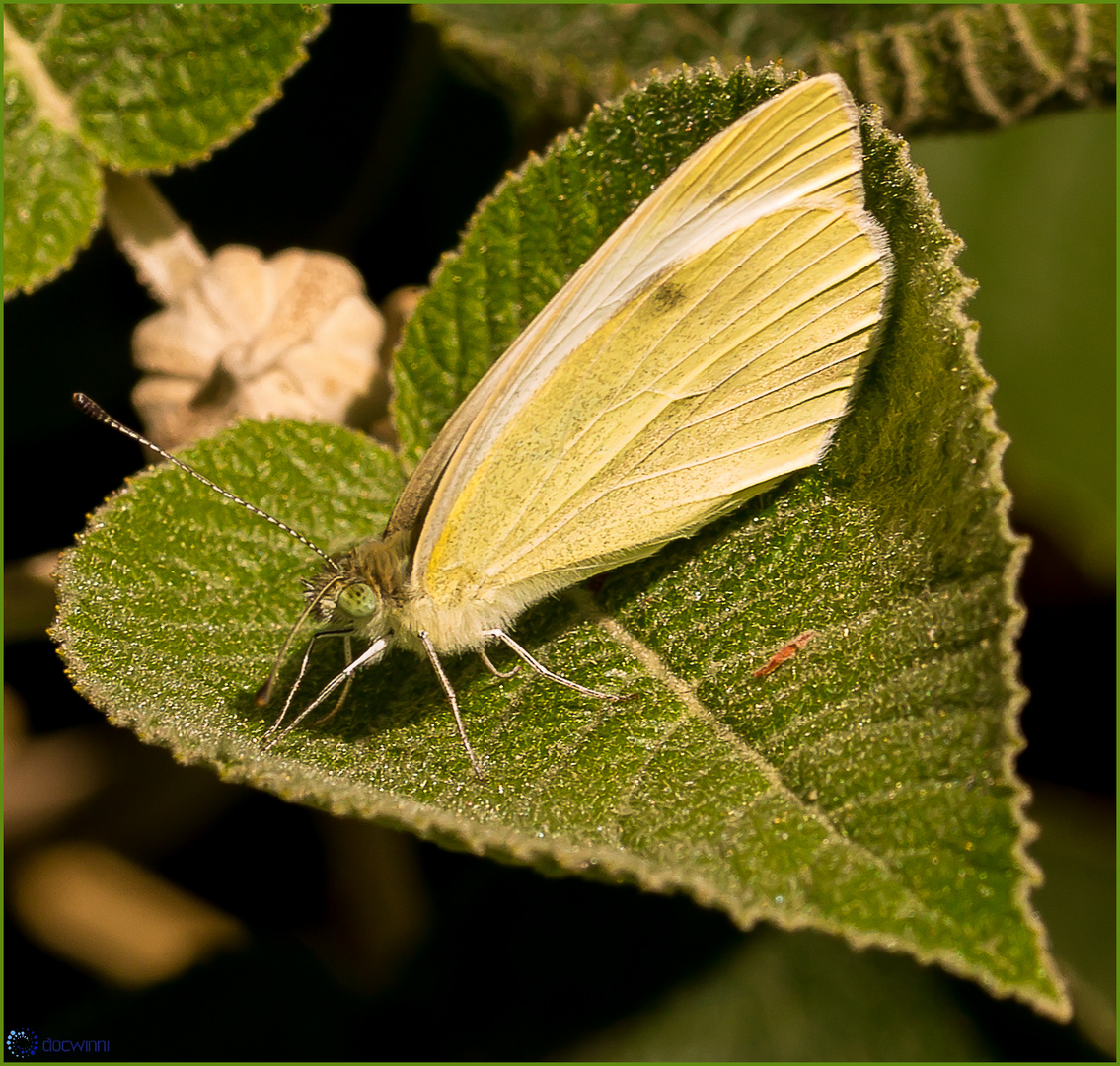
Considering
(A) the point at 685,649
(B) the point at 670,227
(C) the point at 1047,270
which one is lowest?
(C) the point at 1047,270

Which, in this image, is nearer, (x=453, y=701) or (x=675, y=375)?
(x=453, y=701)

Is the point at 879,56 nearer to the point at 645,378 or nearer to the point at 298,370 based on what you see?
the point at 645,378

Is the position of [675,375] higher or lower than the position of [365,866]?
higher

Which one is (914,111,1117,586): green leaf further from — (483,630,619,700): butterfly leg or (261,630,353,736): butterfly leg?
(261,630,353,736): butterfly leg

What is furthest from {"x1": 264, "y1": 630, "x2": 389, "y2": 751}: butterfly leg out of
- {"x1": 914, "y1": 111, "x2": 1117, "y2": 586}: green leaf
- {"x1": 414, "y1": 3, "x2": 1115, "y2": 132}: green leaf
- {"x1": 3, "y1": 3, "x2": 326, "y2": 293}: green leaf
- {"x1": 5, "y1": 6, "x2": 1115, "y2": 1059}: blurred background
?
{"x1": 914, "y1": 111, "x2": 1117, "y2": 586}: green leaf

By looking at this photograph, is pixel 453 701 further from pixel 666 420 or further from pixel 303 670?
pixel 666 420

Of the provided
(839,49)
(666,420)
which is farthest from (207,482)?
(839,49)

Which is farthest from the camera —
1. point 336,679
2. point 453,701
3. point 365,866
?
point 365,866
